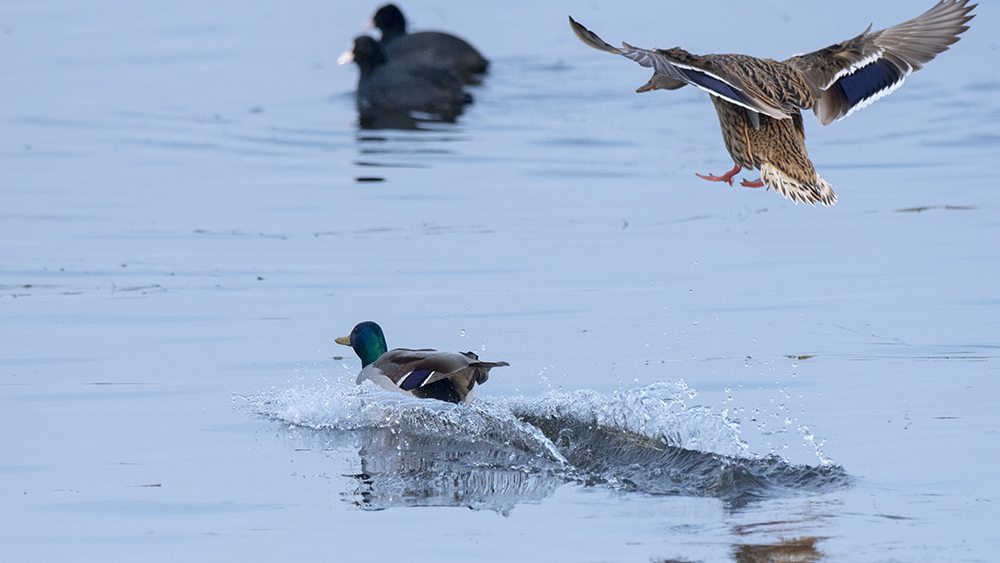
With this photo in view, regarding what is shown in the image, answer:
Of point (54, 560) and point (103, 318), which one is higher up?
point (103, 318)

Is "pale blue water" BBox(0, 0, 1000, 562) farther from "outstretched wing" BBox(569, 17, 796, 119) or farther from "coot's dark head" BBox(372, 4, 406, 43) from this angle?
"coot's dark head" BBox(372, 4, 406, 43)

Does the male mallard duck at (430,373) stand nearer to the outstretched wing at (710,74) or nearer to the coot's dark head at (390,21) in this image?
the outstretched wing at (710,74)

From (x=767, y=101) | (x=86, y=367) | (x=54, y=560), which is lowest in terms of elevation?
(x=54, y=560)

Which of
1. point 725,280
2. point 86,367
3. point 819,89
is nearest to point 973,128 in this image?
point 725,280

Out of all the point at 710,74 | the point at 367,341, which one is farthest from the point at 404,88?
the point at 710,74

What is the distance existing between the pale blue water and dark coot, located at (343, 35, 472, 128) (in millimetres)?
888

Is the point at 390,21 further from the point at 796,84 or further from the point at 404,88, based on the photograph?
the point at 796,84

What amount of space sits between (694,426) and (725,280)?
2.91 m

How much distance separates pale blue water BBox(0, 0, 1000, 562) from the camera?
570 centimetres

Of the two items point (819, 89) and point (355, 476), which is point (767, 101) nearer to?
point (819, 89)

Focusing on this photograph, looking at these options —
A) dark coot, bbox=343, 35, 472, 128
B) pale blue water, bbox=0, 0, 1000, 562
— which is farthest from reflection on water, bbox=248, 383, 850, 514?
dark coot, bbox=343, 35, 472, 128

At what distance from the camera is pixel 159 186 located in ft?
42.9

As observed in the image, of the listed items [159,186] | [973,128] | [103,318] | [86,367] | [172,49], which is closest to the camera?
[86,367]

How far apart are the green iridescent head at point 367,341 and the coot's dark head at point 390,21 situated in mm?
→ 12193
